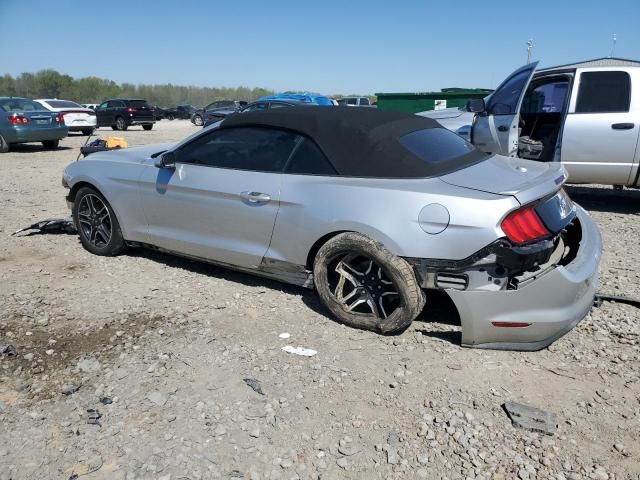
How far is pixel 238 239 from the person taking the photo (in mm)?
3971

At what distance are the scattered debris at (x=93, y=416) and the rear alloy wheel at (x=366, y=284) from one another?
5.21 feet

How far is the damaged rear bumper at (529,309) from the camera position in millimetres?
2955

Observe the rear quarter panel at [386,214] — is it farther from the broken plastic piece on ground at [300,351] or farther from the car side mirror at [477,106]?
the car side mirror at [477,106]

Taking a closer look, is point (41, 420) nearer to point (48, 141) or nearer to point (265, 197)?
point (265, 197)

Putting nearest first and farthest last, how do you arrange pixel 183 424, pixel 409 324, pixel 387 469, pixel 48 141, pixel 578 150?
pixel 387 469 < pixel 183 424 < pixel 409 324 < pixel 578 150 < pixel 48 141

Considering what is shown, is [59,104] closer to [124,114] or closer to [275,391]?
[124,114]

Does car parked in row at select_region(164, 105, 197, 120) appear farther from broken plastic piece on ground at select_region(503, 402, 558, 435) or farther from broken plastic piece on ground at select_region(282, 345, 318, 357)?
broken plastic piece on ground at select_region(503, 402, 558, 435)

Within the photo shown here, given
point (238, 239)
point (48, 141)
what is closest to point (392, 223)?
point (238, 239)

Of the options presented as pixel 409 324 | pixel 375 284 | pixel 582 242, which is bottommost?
pixel 409 324

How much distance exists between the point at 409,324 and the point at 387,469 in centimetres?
119

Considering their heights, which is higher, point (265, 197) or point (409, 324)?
point (265, 197)

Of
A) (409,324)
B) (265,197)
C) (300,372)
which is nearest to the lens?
(300,372)

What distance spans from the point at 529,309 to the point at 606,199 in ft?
19.8

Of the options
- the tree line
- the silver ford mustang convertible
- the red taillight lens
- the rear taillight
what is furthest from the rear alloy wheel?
the tree line
